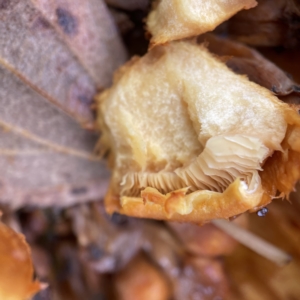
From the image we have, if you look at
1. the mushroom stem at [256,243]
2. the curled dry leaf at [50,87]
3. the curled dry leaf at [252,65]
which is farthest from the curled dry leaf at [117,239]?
the curled dry leaf at [252,65]

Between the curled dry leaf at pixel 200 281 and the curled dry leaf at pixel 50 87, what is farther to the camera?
the curled dry leaf at pixel 200 281

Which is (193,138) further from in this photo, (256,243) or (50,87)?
(256,243)

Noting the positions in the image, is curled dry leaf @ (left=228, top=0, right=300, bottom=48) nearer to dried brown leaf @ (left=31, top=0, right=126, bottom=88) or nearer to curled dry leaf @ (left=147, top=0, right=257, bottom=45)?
curled dry leaf @ (left=147, top=0, right=257, bottom=45)

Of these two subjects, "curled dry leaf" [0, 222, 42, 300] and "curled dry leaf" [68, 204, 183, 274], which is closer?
"curled dry leaf" [0, 222, 42, 300]

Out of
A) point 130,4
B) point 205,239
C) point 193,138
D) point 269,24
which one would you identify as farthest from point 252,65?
point 205,239

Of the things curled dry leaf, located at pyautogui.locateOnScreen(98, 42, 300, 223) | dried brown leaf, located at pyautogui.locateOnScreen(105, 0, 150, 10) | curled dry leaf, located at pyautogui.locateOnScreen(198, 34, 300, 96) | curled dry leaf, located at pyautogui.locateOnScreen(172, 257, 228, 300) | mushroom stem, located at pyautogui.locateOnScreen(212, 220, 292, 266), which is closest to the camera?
curled dry leaf, located at pyautogui.locateOnScreen(98, 42, 300, 223)

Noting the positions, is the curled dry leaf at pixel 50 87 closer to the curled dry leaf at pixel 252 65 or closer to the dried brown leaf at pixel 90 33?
the dried brown leaf at pixel 90 33

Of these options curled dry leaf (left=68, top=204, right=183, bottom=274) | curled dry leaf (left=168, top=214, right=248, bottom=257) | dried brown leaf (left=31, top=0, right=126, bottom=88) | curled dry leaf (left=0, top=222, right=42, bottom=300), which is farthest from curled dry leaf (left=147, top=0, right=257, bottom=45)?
curled dry leaf (left=68, top=204, right=183, bottom=274)
